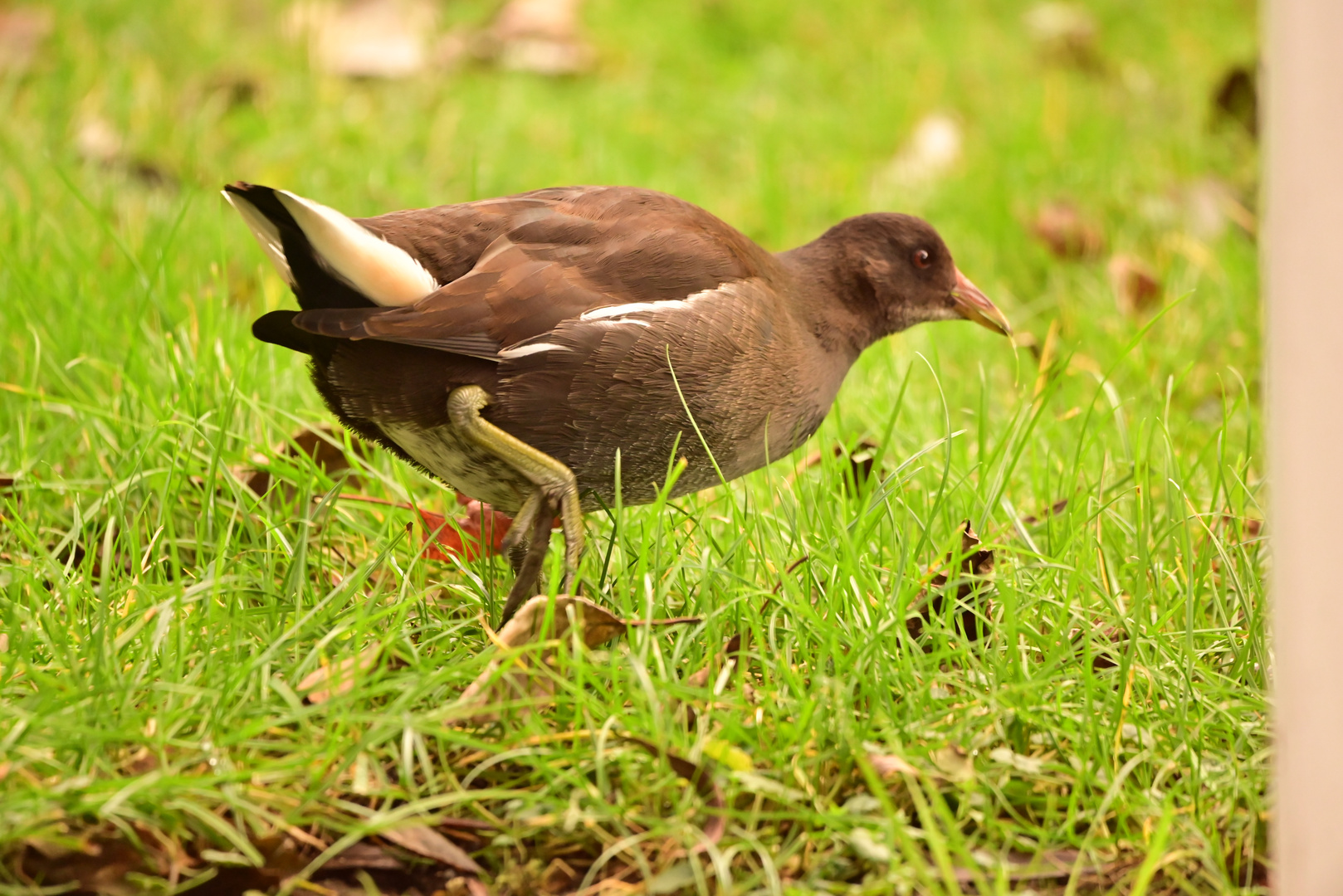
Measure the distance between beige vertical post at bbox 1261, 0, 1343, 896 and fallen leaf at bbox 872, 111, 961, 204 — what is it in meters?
3.76

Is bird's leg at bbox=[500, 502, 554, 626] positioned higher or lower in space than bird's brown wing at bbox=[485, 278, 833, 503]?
lower

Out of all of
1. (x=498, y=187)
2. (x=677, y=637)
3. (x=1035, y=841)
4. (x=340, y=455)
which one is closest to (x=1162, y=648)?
(x=1035, y=841)

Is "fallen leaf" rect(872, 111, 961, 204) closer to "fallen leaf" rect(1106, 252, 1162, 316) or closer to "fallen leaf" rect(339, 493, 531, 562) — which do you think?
"fallen leaf" rect(1106, 252, 1162, 316)

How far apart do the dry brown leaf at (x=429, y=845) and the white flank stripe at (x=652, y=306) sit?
0.98 metres

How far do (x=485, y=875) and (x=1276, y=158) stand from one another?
1.42m

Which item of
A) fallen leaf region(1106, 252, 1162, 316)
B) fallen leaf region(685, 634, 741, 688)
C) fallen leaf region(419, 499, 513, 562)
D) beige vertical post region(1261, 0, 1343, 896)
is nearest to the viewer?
beige vertical post region(1261, 0, 1343, 896)

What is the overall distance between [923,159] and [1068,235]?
3.00 feet

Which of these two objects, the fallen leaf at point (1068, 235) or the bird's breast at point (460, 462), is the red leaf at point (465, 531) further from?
the fallen leaf at point (1068, 235)

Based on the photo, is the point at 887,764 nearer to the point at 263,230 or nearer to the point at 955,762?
the point at 955,762

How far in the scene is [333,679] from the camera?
1938 mm

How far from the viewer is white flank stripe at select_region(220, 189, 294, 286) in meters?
2.31

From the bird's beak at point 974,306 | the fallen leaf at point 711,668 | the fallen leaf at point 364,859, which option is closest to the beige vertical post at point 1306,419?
the fallen leaf at point 711,668

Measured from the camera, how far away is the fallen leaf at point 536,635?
6.40ft

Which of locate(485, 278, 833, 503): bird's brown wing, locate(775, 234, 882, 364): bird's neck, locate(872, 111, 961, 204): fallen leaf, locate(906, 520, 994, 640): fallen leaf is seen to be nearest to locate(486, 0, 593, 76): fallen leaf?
locate(872, 111, 961, 204): fallen leaf
